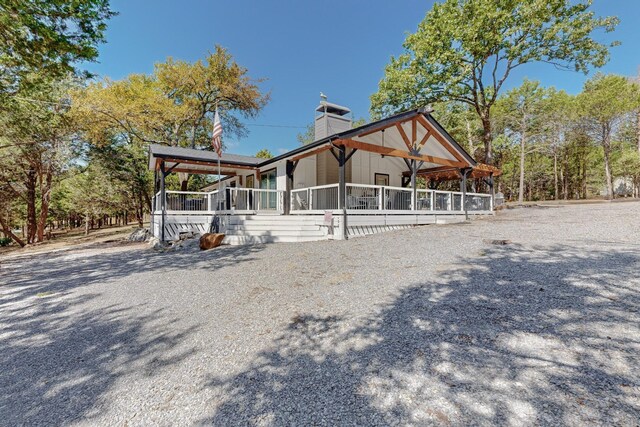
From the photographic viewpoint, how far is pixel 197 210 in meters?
13.1

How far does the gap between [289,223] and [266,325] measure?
691 centimetres

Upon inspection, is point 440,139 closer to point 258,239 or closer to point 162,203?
point 258,239

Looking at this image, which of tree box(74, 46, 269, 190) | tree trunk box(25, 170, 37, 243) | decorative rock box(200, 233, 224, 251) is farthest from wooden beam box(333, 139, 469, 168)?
tree trunk box(25, 170, 37, 243)

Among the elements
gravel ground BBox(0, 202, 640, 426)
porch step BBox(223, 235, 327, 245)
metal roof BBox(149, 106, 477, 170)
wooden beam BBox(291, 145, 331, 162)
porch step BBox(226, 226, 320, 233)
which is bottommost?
gravel ground BBox(0, 202, 640, 426)

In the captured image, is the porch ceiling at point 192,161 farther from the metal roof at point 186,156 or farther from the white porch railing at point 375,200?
the white porch railing at point 375,200

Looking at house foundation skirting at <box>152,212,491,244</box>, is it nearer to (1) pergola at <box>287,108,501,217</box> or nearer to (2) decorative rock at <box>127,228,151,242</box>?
(1) pergola at <box>287,108,501,217</box>

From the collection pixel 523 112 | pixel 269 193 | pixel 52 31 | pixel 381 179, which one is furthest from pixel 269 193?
pixel 523 112

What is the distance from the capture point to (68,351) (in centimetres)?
302

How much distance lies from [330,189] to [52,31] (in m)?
10.0

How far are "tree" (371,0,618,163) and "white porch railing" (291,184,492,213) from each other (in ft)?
20.1

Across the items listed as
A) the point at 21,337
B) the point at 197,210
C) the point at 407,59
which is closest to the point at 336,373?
the point at 21,337

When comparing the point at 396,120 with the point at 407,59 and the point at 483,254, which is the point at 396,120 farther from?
the point at 407,59

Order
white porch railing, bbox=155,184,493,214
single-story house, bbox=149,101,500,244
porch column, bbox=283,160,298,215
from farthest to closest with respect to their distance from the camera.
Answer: porch column, bbox=283,160,298,215, white porch railing, bbox=155,184,493,214, single-story house, bbox=149,101,500,244

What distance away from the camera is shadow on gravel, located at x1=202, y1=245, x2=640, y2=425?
1.81 m
